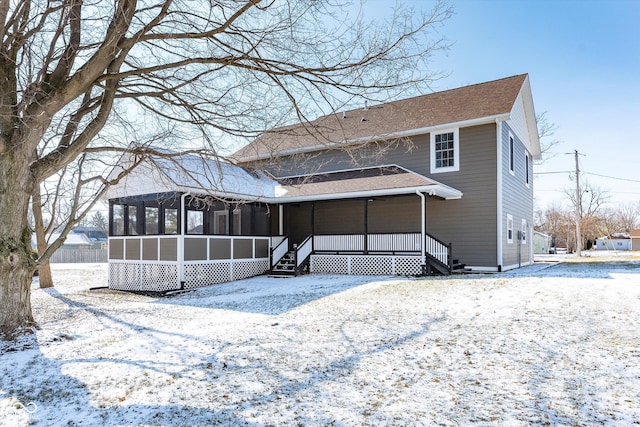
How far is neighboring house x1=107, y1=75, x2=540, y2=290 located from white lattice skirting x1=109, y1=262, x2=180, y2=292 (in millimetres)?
48

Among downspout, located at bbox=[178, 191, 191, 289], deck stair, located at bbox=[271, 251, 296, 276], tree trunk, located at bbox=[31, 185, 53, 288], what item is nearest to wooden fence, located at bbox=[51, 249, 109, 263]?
tree trunk, located at bbox=[31, 185, 53, 288]

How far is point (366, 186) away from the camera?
14484 mm

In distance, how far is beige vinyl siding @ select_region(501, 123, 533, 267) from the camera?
14695 mm

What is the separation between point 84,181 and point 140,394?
5.94 m

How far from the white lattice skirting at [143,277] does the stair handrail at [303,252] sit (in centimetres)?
434

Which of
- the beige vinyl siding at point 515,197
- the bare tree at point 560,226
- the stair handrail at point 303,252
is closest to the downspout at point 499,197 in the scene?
the beige vinyl siding at point 515,197

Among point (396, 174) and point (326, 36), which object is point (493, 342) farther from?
point (396, 174)

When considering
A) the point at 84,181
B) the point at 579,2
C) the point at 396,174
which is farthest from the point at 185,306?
the point at 579,2

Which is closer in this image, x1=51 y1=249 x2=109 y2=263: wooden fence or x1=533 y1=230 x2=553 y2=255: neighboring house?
x1=51 y1=249 x2=109 y2=263: wooden fence

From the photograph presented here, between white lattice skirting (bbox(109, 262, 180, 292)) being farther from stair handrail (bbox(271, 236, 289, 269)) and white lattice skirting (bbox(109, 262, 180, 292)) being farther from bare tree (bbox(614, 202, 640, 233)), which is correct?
bare tree (bbox(614, 202, 640, 233))

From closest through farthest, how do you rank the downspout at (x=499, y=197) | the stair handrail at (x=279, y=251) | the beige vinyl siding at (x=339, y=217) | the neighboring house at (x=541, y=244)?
the downspout at (x=499, y=197) < the stair handrail at (x=279, y=251) < the beige vinyl siding at (x=339, y=217) < the neighboring house at (x=541, y=244)

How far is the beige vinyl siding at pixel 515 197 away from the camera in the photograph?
1470 centimetres

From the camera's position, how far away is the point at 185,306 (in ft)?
30.8

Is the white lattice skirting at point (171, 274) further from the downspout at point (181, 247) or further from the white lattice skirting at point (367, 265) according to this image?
the white lattice skirting at point (367, 265)
